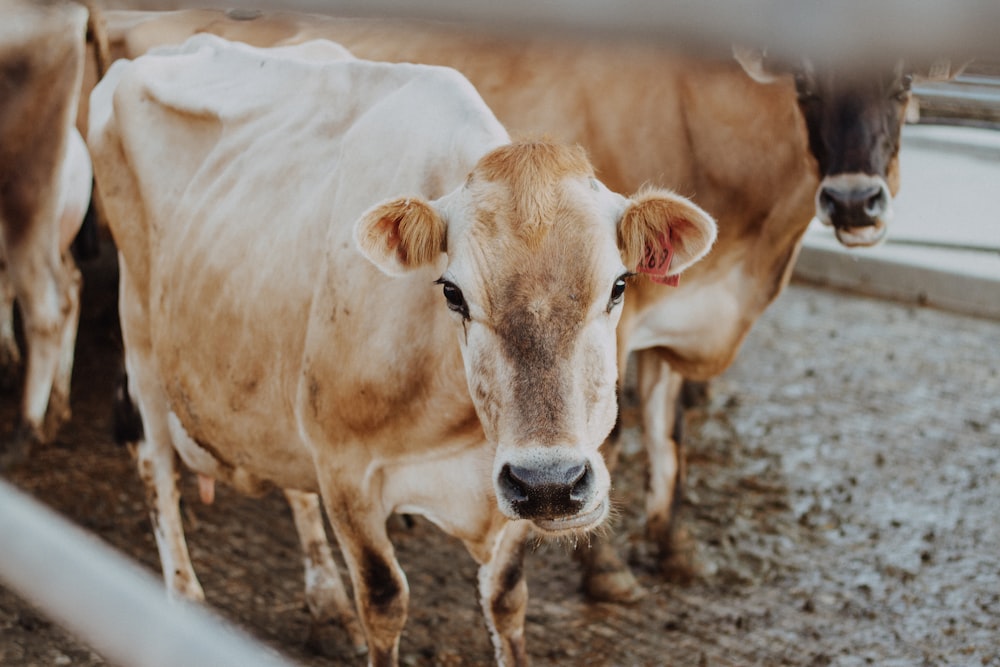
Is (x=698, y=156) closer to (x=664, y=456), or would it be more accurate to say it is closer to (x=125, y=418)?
(x=664, y=456)

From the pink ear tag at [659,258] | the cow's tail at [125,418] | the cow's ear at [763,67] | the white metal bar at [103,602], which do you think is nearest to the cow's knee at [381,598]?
the pink ear tag at [659,258]

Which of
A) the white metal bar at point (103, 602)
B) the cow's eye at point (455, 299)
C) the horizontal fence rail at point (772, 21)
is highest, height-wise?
the horizontal fence rail at point (772, 21)

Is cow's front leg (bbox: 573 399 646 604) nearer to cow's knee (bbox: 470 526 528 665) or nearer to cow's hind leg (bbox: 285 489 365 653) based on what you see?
cow's hind leg (bbox: 285 489 365 653)

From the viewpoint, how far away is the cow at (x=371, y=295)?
2.24 meters

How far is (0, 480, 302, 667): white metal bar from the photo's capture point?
64cm

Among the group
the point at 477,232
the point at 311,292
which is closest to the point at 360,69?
the point at 311,292

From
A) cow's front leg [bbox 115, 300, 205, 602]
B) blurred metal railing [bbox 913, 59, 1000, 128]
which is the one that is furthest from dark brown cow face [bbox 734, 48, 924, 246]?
blurred metal railing [bbox 913, 59, 1000, 128]

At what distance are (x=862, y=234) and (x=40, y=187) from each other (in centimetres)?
357

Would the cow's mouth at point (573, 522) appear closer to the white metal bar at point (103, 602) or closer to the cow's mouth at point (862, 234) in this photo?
the white metal bar at point (103, 602)

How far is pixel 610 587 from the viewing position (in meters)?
3.94

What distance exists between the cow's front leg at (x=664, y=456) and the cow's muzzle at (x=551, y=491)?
2.12m

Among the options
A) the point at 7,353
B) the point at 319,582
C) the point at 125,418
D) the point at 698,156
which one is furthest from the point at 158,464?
the point at 7,353

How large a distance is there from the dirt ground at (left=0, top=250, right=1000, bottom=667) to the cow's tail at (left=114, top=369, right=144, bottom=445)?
0.58m

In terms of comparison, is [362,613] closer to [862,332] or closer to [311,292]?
[311,292]
